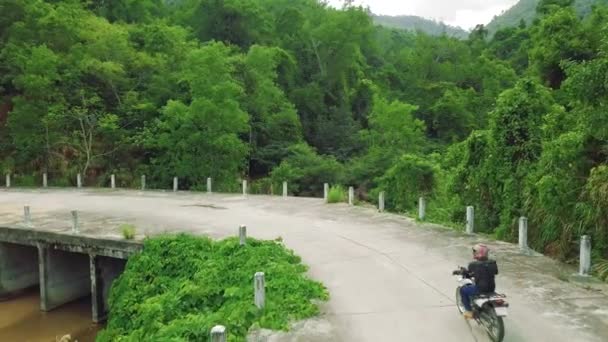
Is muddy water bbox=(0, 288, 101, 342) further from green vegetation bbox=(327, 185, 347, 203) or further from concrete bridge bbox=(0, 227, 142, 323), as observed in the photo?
green vegetation bbox=(327, 185, 347, 203)

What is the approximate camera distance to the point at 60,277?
60.7ft


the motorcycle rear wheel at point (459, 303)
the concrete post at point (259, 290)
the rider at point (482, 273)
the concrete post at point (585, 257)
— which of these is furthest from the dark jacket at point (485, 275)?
the concrete post at point (585, 257)

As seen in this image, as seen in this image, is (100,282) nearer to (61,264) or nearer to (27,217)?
(61,264)

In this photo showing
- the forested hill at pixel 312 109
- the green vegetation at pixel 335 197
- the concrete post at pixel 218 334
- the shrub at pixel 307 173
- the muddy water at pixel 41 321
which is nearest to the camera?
the concrete post at pixel 218 334

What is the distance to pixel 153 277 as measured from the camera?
41.8 feet

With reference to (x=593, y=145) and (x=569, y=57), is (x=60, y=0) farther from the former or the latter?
(x=593, y=145)

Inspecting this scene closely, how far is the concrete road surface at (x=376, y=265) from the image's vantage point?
8594mm

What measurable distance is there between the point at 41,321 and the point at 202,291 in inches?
374

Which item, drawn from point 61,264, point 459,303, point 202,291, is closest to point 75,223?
point 61,264

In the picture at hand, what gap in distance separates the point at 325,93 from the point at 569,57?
33517mm

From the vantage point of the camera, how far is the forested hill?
14.3 metres

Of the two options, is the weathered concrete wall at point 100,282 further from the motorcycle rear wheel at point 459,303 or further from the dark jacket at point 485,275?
the dark jacket at point 485,275

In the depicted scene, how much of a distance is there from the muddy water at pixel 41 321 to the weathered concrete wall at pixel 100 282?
0.47m

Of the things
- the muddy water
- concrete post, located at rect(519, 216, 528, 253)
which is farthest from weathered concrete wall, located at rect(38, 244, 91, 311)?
concrete post, located at rect(519, 216, 528, 253)
